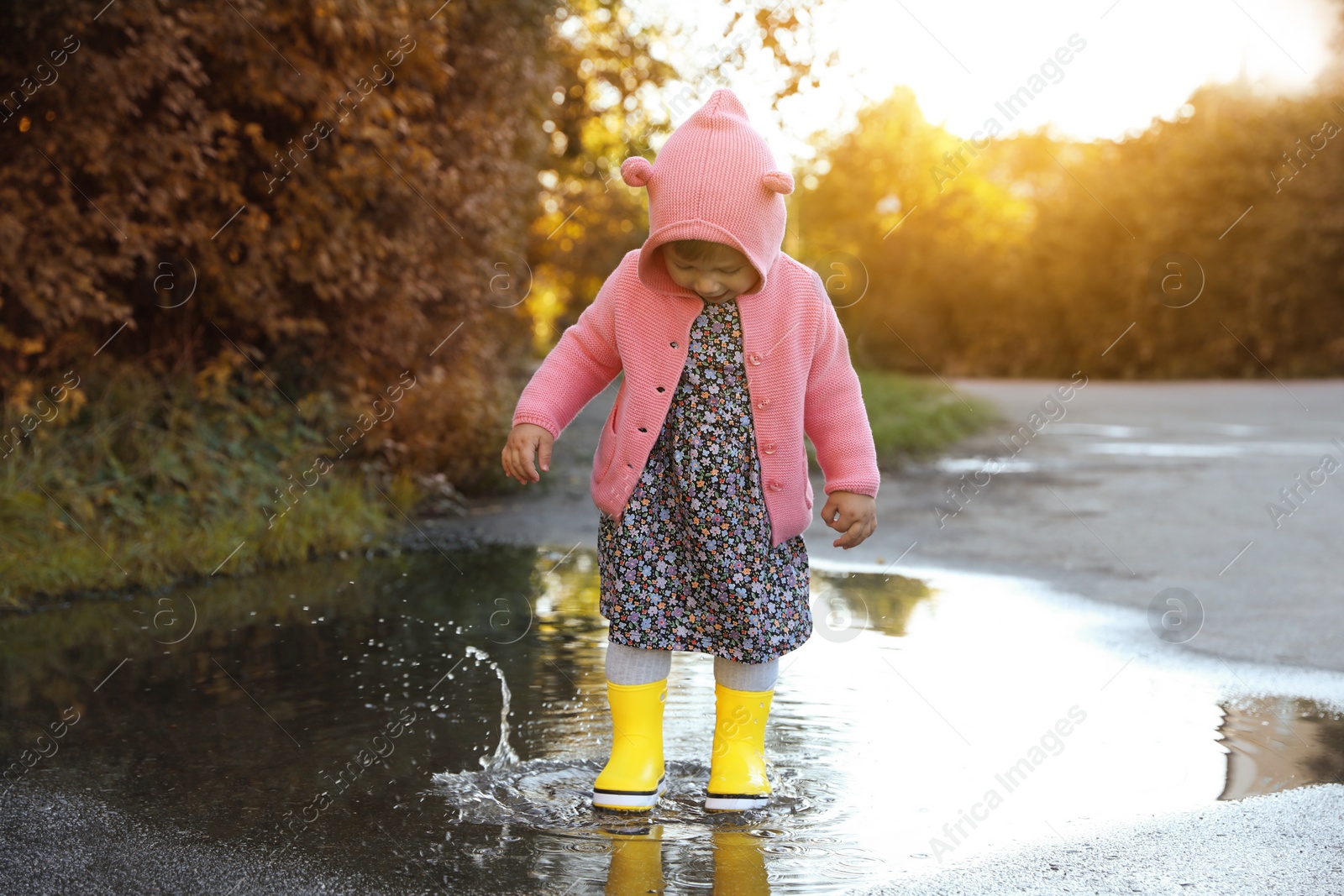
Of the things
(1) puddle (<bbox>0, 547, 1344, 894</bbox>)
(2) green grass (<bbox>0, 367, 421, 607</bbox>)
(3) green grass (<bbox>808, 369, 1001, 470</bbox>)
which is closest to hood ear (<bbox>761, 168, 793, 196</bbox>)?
(1) puddle (<bbox>0, 547, 1344, 894</bbox>)

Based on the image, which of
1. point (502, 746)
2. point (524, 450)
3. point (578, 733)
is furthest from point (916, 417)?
point (524, 450)

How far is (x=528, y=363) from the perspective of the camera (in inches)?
499

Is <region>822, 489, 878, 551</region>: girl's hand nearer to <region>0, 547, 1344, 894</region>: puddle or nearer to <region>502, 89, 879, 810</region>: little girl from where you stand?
<region>502, 89, 879, 810</region>: little girl

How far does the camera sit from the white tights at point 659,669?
2939 millimetres

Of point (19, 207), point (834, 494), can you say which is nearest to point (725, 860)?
point (834, 494)

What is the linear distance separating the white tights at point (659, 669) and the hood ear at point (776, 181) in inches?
40.7

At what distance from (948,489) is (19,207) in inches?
223

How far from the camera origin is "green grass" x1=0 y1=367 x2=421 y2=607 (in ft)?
16.3

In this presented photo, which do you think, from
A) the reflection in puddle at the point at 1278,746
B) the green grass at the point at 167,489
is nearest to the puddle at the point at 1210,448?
the green grass at the point at 167,489

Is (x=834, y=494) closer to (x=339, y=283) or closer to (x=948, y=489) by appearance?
(x=339, y=283)

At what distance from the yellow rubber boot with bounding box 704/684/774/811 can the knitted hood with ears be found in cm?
90

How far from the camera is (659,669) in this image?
9.73 ft

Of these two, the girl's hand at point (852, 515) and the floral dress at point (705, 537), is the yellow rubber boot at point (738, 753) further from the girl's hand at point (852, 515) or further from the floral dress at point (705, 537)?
the girl's hand at point (852, 515)

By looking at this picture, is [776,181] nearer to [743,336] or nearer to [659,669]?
[743,336]
